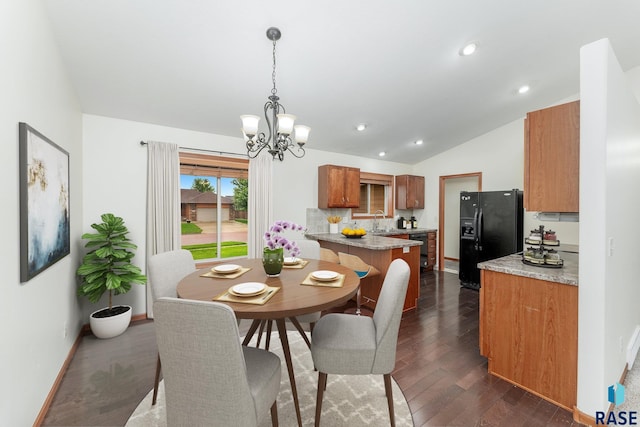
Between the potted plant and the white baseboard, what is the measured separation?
170 inches

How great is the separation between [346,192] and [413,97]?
5.76ft

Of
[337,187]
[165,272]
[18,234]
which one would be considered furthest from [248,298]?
[337,187]

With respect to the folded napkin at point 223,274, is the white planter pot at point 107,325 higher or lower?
lower

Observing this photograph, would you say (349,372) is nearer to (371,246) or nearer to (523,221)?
(371,246)

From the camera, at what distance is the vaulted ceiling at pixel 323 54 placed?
1939 millimetres

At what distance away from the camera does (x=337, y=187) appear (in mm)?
4348

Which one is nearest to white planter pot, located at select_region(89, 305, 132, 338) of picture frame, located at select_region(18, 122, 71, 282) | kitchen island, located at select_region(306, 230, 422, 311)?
picture frame, located at select_region(18, 122, 71, 282)

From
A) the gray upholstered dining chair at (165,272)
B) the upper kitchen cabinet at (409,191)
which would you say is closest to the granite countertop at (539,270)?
the gray upholstered dining chair at (165,272)

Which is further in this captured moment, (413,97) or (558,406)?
(413,97)

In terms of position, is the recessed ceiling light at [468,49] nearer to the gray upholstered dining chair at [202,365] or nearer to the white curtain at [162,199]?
the gray upholstered dining chair at [202,365]

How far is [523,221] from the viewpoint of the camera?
4293 millimetres

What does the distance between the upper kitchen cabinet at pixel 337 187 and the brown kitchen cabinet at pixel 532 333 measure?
2562 millimetres

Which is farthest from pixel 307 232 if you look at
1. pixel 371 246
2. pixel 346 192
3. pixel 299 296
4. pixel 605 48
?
pixel 605 48

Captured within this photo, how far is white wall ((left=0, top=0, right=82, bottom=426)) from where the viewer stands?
1281mm
